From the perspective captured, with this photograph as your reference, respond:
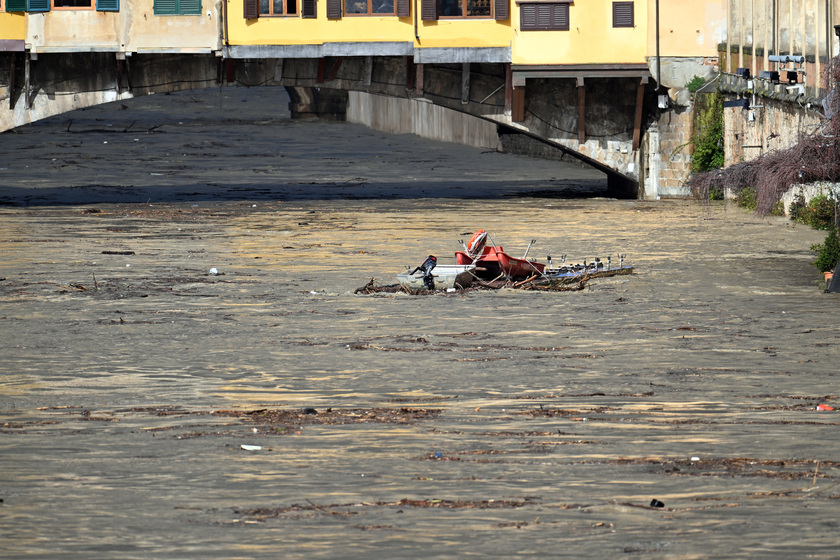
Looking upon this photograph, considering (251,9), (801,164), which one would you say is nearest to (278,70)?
(251,9)

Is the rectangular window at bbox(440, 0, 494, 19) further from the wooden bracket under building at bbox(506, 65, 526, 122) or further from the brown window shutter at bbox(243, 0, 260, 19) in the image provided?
the brown window shutter at bbox(243, 0, 260, 19)

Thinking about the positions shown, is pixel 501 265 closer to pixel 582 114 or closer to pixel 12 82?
pixel 582 114

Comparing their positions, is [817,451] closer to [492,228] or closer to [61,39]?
[492,228]

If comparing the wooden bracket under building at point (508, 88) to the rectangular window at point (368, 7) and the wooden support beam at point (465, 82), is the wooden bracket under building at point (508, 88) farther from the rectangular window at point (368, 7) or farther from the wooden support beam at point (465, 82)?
the rectangular window at point (368, 7)

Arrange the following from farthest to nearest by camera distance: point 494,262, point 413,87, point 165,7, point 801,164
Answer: point 413,87 → point 165,7 → point 801,164 → point 494,262

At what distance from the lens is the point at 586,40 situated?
1366 inches

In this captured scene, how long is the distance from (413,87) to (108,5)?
25.5 ft

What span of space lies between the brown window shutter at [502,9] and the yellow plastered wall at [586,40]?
0.15m

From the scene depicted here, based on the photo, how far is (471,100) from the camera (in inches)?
1436

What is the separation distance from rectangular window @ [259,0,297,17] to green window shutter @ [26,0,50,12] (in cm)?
513

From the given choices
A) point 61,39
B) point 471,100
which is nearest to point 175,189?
point 61,39

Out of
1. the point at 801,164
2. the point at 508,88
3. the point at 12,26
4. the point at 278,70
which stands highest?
the point at 12,26

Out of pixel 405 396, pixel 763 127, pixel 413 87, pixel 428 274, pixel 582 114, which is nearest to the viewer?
pixel 405 396

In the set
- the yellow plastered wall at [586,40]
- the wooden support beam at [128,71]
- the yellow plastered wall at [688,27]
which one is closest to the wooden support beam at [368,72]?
the yellow plastered wall at [586,40]
